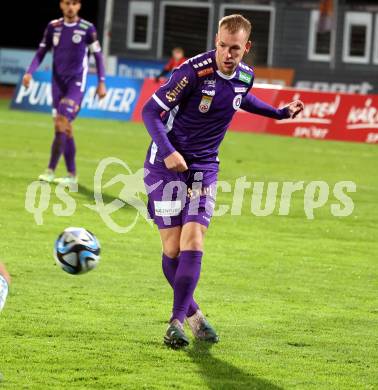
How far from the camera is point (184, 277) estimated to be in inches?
289

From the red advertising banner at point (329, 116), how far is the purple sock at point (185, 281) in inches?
762

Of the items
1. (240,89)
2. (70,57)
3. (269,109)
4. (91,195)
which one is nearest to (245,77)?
(240,89)

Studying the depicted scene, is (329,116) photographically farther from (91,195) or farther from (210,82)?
(210,82)

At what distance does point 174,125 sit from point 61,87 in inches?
344

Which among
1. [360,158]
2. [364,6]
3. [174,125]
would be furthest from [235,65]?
[364,6]

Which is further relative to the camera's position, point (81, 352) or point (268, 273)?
point (268, 273)

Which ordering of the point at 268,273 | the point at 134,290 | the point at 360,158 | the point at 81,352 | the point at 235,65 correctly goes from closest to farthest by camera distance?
the point at 81,352
the point at 235,65
the point at 134,290
the point at 268,273
the point at 360,158

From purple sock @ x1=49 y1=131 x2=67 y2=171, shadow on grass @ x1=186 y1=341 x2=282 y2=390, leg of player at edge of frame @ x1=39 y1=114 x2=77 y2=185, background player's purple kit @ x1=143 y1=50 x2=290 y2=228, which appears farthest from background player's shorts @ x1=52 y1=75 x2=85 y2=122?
shadow on grass @ x1=186 y1=341 x2=282 y2=390

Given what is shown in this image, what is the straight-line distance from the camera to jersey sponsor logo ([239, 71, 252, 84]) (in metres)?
7.76

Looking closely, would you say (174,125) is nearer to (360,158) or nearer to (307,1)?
(360,158)

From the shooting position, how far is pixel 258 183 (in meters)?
Result: 17.5

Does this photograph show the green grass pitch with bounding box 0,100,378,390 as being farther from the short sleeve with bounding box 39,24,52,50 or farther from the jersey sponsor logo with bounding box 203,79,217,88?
the short sleeve with bounding box 39,24,52,50

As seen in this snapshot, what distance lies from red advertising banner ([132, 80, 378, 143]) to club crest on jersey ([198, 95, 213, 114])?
62.4ft

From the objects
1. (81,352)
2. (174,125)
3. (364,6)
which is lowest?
(81,352)
